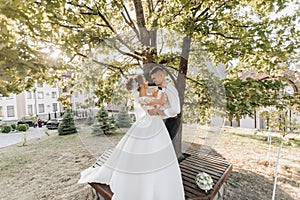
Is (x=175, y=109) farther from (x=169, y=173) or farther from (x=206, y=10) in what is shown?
(x=206, y=10)

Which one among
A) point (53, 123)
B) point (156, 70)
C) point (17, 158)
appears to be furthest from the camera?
point (53, 123)

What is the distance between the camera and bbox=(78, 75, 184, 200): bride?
4.33ft

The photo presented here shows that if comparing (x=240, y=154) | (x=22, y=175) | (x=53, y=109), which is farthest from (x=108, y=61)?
(x=53, y=109)

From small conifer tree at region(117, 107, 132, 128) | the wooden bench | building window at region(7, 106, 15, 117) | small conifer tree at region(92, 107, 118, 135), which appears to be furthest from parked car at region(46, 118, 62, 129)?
small conifer tree at region(117, 107, 132, 128)

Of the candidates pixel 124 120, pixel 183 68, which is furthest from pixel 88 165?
pixel 183 68

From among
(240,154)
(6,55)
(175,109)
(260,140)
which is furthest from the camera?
(260,140)

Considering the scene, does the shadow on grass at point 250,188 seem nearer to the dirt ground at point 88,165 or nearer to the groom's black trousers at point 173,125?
A: the dirt ground at point 88,165

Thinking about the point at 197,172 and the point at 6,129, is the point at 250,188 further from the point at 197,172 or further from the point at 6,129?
the point at 6,129

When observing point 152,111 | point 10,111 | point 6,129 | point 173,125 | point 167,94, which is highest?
point 167,94

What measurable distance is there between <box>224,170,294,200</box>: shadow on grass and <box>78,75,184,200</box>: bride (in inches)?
56.7

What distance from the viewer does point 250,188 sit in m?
2.52

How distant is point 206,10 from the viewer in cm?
200

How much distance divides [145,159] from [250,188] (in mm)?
2217

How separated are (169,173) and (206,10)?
1953mm
